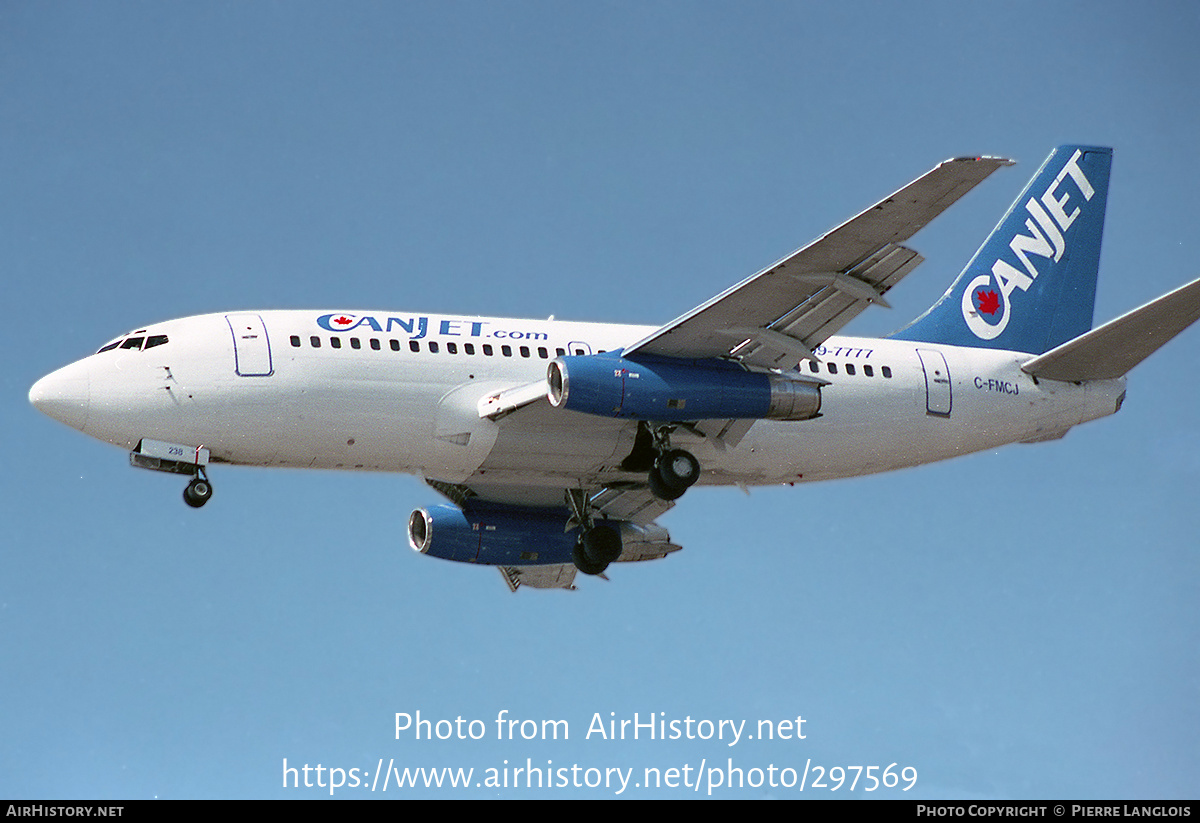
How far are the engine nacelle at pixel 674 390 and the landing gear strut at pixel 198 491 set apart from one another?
7.37m

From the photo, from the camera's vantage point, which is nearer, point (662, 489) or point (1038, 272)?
point (662, 489)

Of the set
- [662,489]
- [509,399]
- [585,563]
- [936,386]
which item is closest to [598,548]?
[585,563]

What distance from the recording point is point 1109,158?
41781mm

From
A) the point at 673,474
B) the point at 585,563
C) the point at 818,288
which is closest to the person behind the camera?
the point at 818,288

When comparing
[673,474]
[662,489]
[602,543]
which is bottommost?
[602,543]

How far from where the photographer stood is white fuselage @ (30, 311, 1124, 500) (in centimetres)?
Result: 3197

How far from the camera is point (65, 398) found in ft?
104

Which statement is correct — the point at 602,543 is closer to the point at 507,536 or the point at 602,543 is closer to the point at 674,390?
the point at 507,536

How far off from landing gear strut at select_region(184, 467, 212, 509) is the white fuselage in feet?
1.83

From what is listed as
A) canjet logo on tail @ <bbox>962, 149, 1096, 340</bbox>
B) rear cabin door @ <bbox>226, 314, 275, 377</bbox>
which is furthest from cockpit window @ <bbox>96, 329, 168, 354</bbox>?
canjet logo on tail @ <bbox>962, 149, 1096, 340</bbox>

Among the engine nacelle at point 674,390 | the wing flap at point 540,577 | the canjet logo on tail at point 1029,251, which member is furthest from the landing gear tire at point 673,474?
the canjet logo on tail at point 1029,251

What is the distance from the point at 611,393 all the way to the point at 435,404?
150 inches

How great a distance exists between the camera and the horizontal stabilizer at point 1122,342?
33.8m

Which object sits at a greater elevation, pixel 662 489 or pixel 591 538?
pixel 662 489
